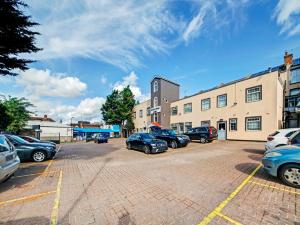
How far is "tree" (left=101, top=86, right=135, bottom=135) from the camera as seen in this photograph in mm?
36438

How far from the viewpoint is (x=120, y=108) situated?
36312 mm

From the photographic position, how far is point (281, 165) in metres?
4.64

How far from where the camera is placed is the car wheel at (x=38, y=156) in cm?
888

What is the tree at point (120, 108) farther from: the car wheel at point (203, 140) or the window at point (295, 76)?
the window at point (295, 76)

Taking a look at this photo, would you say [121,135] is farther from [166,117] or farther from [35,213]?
[35,213]

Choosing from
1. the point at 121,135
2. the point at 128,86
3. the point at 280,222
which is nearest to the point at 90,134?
the point at 121,135

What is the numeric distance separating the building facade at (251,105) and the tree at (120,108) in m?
15.1

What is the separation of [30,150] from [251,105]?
1982 cm

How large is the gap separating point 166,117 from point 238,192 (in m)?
24.3

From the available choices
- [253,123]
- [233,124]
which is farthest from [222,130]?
[253,123]

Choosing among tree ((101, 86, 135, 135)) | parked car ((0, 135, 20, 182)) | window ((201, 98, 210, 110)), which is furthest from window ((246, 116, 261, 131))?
tree ((101, 86, 135, 135))

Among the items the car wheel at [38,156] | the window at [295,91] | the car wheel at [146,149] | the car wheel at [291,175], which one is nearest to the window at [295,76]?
the window at [295,91]

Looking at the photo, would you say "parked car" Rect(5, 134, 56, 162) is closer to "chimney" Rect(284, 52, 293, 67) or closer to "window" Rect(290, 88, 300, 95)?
"window" Rect(290, 88, 300, 95)

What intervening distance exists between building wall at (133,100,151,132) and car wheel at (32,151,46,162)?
23.7 metres
